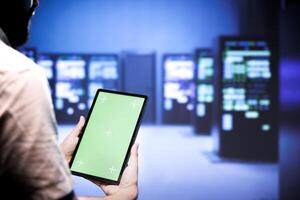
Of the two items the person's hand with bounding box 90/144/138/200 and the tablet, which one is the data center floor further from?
the person's hand with bounding box 90/144/138/200

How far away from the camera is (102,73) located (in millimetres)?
11469

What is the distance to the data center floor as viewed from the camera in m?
5.81

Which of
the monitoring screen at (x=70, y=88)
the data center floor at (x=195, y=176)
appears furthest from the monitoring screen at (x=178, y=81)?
the data center floor at (x=195, y=176)

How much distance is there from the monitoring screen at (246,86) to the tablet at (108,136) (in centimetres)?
591

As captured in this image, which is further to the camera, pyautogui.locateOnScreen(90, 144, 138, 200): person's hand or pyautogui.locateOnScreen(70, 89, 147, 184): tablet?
pyautogui.locateOnScreen(70, 89, 147, 184): tablet

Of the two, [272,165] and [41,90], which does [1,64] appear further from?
[272,165]

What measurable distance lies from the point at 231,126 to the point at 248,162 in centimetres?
61

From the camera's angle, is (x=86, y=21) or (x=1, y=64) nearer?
(x=1, y=64)

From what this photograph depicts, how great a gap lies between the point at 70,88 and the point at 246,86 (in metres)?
4.90

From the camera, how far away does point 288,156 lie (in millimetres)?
4551

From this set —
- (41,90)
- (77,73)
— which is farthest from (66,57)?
(41,90)

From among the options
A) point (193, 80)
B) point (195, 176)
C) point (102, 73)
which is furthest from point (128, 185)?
point (102, 73)

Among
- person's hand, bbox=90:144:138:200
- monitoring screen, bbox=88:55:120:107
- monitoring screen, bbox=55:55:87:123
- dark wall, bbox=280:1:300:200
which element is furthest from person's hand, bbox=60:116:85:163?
monitoring screen, bbox=88:55:120:107

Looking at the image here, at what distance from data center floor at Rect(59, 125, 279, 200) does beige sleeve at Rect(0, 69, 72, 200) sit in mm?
4801
